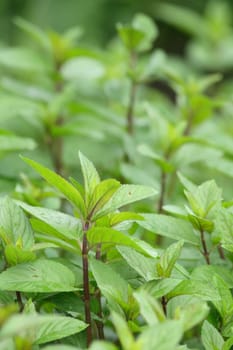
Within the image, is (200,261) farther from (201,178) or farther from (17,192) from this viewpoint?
(201,178)

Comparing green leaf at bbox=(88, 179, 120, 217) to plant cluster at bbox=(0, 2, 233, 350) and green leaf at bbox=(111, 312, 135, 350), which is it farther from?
green leaf at bbox=(111, 312, 135, 350)

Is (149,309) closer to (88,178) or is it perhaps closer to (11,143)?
(88,178)

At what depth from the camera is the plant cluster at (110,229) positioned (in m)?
0.76

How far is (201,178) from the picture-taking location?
5.43 feet

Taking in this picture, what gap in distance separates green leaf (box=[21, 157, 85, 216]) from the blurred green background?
117 inches

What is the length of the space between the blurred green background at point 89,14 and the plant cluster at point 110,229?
2.21m

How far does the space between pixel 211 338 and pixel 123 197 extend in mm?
190

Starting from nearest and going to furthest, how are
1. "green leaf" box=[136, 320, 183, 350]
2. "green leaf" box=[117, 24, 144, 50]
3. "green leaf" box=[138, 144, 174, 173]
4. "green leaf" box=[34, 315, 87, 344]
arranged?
"green leaf" box=[136, 320, 183, 350]
"green leaf" box=[34, 315, 87, 344]
"green leaf" box=[138, 144, 174, 173]
"green leaf" box=[117, 24, 144, 50]

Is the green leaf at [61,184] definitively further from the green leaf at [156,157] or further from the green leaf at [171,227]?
the green leaf at [156,157]

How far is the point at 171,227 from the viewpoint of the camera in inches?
36.6

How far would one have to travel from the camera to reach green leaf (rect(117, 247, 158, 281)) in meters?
0.82

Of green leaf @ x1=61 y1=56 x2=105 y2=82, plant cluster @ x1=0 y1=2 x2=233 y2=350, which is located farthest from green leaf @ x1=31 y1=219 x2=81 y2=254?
green leaf @ x1=61 y1=56 x2=105 y2=82

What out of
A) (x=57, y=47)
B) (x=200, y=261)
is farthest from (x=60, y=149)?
(x=200, y=261)

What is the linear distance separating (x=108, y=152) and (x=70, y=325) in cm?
86
